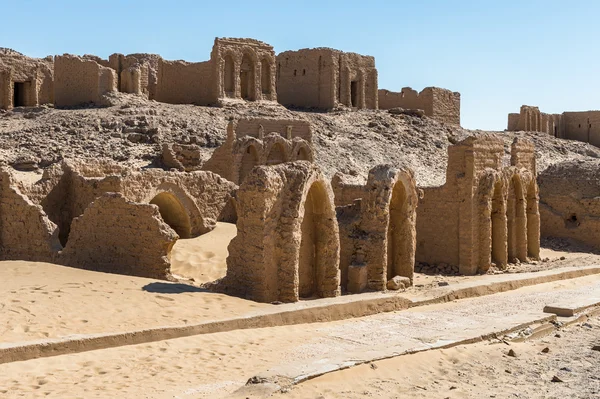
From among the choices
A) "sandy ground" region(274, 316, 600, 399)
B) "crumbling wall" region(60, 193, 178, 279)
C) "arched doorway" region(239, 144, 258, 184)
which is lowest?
"sandy ground" region(274, 316, 600, 399)

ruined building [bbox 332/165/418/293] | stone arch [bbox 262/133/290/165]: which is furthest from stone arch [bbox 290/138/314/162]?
ruined building [bbox 332/165/418/293]

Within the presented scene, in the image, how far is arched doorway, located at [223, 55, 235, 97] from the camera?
34344mm

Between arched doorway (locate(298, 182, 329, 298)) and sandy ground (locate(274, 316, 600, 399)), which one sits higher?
arched doorway (locate(298, 182, 329, 298))

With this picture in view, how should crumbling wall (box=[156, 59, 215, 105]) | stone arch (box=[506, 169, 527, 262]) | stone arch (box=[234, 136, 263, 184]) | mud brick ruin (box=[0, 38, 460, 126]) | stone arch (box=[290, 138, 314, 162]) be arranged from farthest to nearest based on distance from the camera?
1. crumbling wall (box=[156, 59, 215, 105])
2. mud brick ruin (box=[0, 38, 460, 126])
3. stone arch (box=[290, 138, 314, 162])
4. stone arch (box=[234, 136, 263, 184])
5. stone arch (box=[506, 169, 527, 262])

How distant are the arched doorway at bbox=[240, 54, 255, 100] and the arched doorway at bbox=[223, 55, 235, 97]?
89 centimetres

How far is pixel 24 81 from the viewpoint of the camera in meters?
32.0

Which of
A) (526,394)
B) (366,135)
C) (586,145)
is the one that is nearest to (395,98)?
(366,135)

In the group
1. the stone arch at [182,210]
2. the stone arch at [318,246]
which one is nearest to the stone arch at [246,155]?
the stone arch at [182,210]

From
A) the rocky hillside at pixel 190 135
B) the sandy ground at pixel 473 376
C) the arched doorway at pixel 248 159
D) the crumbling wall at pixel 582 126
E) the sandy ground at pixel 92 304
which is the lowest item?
the sandy ground at pixel 473 376

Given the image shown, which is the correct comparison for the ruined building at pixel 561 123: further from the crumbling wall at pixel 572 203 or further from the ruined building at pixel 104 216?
the ruined building at pixel 104 216

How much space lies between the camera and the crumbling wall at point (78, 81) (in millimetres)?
30328

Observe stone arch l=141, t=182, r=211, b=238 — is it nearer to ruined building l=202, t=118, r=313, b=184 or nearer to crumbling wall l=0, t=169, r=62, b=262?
ruined building l=202, t=118, r=313, b=184

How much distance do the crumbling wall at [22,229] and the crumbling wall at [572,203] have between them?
1758 centimetres

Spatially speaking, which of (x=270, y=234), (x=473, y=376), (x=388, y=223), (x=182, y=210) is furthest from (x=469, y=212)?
(x=473, y=376)
